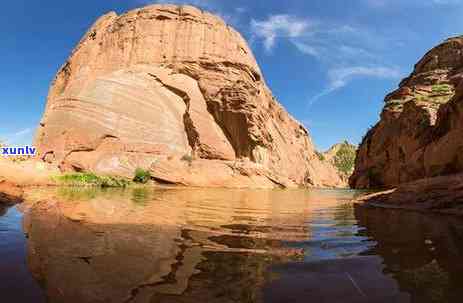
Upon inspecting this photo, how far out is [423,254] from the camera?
4.13 meters

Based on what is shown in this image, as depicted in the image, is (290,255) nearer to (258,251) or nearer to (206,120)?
(258,251)

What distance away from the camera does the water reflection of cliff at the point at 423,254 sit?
282 centimetres

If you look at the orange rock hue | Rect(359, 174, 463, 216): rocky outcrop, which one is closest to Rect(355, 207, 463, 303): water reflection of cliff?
Rect(359, 174, 463, 216): rocky outcrop

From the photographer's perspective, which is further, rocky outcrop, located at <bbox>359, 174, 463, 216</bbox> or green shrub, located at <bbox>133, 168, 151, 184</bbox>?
green shrub, located at <bbox>133, 168, 151, 184</bbox>

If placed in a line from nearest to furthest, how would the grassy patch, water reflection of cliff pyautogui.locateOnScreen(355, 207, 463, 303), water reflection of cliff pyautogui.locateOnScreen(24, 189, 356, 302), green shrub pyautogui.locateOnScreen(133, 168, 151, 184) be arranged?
water reflection of cliff pyautogui.locateOnScreen(24, 189, 356, 302) < water reflection of cliff pyautogui.locateOnScreen(355, 207, 463, 303) < the grassy patch < green shrub pyautogui.locateOnScreen(133, 168, 151, 184)

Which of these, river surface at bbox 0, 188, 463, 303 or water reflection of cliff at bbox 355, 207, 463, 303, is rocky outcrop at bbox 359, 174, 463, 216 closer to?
water reflection of cliff at bbox 355, 207, 463, 303

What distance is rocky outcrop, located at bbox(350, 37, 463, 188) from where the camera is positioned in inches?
776

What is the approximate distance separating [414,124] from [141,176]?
2042 centimetres

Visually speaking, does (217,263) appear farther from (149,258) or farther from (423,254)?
(423,254)

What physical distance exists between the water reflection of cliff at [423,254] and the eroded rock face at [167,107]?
23.7m

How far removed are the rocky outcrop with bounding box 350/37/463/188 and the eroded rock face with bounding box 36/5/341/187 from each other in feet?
31.3

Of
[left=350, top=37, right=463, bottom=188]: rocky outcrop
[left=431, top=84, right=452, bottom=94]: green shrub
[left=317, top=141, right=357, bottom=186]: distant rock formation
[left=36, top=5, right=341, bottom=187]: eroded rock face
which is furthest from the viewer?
[left=317, top=141, right=357, bottom=186]: distant rock formation

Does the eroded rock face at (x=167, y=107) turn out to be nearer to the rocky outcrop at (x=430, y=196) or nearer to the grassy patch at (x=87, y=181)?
the grassy patch at (x=87, y=181)

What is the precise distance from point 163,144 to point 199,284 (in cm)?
3216
